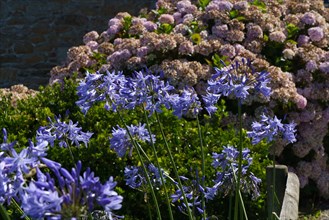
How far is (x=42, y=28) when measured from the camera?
1145 cm

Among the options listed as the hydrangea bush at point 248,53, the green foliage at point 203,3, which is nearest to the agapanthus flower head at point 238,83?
the hydrangea bush at point 248,53

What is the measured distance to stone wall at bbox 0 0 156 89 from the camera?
37.3ft

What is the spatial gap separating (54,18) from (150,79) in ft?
30.4

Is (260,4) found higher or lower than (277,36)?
higher

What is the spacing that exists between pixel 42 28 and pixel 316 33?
580 cm

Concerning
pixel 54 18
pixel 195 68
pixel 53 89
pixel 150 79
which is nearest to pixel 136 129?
pixel 150 79

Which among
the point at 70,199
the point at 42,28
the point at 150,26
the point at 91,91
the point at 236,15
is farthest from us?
the point at 42,28

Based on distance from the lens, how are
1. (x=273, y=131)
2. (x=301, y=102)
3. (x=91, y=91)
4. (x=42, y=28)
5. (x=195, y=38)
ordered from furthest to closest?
(x=42, y=28) < (x=195, y=38) < (x=301, y=102) < (x=273, y=131) < (x=91, y=91)

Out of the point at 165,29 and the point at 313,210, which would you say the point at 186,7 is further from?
the point at 313,210

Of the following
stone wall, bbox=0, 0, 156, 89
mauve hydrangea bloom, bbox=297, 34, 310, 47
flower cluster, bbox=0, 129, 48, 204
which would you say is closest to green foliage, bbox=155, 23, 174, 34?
mauve hydrangea bloom, bbox=297, 34, 310, 47

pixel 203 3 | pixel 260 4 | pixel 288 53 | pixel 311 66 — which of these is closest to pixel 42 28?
A: pixel 203 3

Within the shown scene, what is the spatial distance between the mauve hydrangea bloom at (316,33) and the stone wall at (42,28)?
5.11 m

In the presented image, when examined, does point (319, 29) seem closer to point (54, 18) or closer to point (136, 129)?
point (136, 129)

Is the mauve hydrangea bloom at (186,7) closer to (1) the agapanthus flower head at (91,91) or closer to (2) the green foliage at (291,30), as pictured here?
(2) the green foliage at (291,30)
